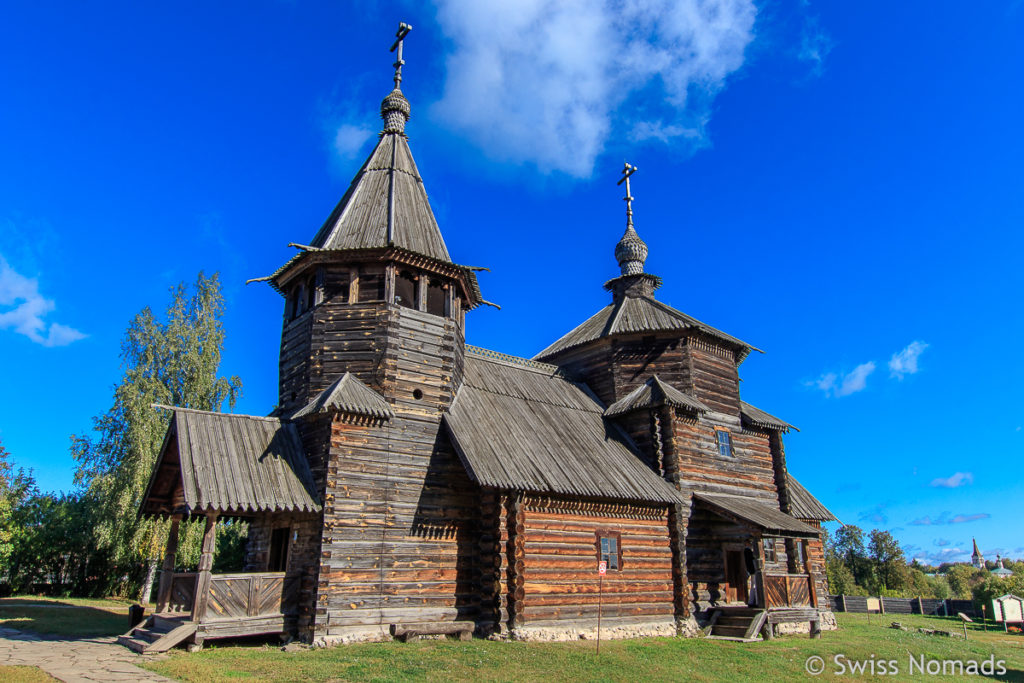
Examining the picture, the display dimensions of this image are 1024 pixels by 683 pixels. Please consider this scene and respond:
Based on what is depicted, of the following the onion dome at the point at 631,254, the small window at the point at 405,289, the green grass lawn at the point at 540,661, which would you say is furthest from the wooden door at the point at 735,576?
the small window at the point at 405,289

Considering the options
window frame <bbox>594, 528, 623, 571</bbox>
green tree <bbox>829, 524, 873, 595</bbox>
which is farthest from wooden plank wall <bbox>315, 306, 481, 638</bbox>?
green tree <bbox>829, 524, 873, 595</bbox>

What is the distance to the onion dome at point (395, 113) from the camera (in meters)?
23.3

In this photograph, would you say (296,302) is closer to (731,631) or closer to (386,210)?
(386,210)

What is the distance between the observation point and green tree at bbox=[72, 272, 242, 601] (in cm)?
2589

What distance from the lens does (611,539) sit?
60.8ft

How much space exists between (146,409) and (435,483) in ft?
52.5

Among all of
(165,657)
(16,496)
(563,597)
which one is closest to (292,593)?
(165,657)

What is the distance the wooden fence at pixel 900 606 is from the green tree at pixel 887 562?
22.4m

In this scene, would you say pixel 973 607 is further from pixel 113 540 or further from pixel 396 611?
pixel 113 540

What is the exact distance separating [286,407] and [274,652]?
681cm

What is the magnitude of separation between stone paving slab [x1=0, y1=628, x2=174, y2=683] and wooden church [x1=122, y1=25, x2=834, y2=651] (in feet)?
2.87

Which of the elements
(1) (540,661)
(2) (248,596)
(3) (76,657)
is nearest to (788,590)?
(1) (540,661)

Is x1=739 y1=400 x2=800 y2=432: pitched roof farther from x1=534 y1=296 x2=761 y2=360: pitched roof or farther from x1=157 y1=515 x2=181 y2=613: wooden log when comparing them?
x1=157 y1=515 x2=181 y2=613: wooden log

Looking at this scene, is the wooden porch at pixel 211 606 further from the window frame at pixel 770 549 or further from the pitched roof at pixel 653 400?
the window frame at pixel 770 549
